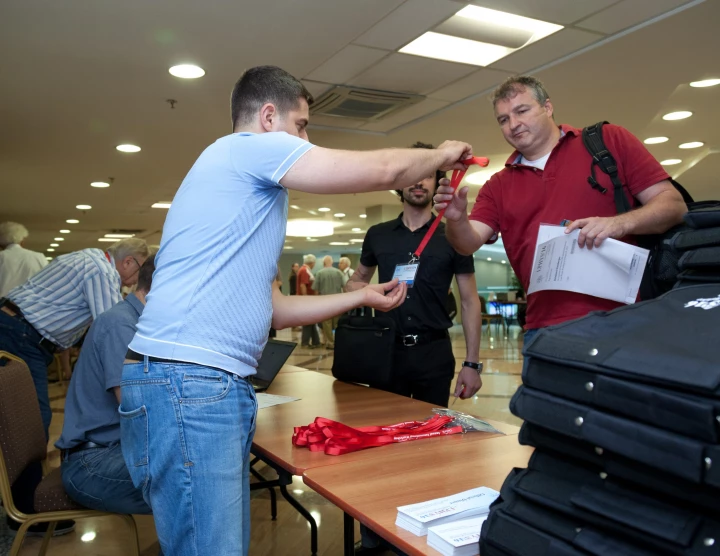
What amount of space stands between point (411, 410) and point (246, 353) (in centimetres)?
109

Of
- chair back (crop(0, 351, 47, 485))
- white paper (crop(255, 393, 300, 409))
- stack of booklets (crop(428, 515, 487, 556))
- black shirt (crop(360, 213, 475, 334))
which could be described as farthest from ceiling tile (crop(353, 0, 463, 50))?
stack of booklets (crop(428, 515, 487, 556))

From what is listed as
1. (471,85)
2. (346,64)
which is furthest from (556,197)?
(471,85)

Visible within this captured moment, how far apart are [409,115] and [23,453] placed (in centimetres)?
425

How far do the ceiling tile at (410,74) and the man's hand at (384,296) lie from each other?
8.40 feet

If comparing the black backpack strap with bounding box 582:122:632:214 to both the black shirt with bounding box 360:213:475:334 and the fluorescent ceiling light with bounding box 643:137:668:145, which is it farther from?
the fluorescent ceiling light with bounding box 643:137:668:145

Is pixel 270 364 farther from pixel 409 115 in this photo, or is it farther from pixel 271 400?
pixel 409 115

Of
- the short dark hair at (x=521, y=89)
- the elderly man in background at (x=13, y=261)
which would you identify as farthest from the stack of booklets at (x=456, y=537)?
the elderly man in background at (x=13, y=261)

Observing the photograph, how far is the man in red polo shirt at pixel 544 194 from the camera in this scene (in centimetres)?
195

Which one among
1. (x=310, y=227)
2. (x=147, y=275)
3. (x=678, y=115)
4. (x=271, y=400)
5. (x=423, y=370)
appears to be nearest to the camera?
(x=147, y=275)

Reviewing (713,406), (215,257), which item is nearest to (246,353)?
(215,257)

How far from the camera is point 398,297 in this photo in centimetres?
183

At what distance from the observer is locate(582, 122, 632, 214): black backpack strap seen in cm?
196

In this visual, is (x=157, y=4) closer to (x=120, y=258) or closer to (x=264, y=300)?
(x=120, y=258)

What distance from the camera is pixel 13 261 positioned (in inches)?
220
